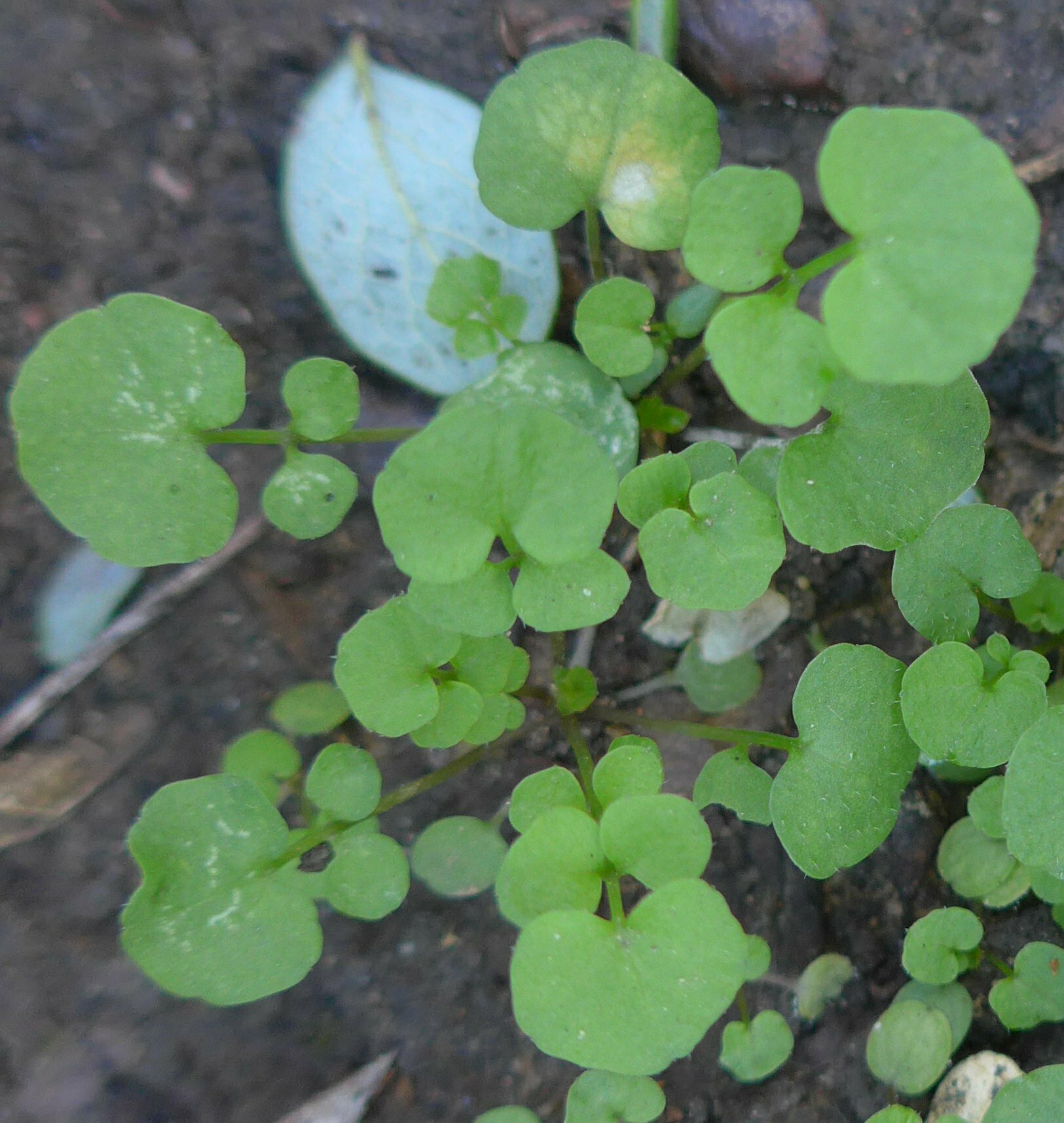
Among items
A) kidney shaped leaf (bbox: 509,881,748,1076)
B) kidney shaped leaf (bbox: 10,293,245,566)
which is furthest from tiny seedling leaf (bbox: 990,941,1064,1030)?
kidney shaped leaf (bbox: 10,293,245,566)

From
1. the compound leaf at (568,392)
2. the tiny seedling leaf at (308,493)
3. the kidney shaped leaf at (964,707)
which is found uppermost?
the kidney shaped leaf at (964,707)

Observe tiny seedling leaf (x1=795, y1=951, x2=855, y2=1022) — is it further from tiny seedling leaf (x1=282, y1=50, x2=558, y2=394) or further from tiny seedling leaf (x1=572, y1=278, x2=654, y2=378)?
tiny seedling leaf (x1=282, y1=50, x2=558, y2=394)

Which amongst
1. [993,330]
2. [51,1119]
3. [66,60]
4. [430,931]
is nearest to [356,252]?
[66,60]

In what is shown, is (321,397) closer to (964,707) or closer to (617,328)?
(617,328)

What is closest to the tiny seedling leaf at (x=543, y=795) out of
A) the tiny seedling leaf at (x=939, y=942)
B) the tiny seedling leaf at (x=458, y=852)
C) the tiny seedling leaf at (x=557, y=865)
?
the tiny seedling leaf at (x=557, y=865)

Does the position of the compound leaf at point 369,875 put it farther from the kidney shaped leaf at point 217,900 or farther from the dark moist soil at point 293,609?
the dark moist soil at point 293,609

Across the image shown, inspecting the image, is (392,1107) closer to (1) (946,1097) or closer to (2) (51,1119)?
(2) (51,1119)

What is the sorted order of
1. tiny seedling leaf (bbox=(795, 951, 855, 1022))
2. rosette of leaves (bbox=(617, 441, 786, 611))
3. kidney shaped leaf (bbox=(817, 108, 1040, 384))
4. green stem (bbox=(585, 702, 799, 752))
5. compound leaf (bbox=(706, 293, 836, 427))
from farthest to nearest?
1. tiny seedling leaf (bbox=(795, 951, 855, 1022))
2. green stem (bbox=(585, 702, 799, 752))
3. rosette of leaves (bbox=(617, 441, 786, 611))
4. compound leaf (bbox=(706, 293, 836, 427))
5. kidney shaped leaf (bbox=(817, 108, 1040, 384))
